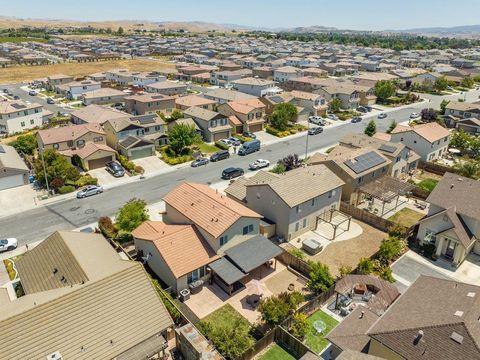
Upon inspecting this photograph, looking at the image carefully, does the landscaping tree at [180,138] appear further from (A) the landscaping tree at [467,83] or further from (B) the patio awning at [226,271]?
(A) the landscaping tree at [467,83]

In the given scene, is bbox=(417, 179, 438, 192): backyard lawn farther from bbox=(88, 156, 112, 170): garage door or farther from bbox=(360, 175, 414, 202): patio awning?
bbox=(88, 156, 112, 170): garage door

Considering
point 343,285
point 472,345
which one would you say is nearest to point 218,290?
point 343,285

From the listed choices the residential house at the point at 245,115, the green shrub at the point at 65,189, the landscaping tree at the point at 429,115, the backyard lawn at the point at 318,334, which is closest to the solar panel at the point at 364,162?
the backyard lawn at the point at 318,334

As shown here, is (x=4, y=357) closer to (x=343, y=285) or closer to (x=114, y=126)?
(x=343, y=285)

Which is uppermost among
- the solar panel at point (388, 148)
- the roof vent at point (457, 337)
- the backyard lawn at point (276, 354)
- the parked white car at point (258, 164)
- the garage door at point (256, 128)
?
the solar panel at point (388, 148)

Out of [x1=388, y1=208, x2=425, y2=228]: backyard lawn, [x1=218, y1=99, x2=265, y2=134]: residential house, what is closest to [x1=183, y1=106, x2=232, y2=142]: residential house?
[x1=218, y1=99, x2=265, y2=134]: residential house

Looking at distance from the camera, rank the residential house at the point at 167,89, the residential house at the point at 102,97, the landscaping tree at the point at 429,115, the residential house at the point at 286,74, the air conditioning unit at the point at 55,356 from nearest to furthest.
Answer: the air conditioning unit at the point at 55,356 → the landscaping tree at the point at 429,115 → the residential house at the point at 102,97 → the residential house at the point at 167,89 → the residential house at the point at 286,74
